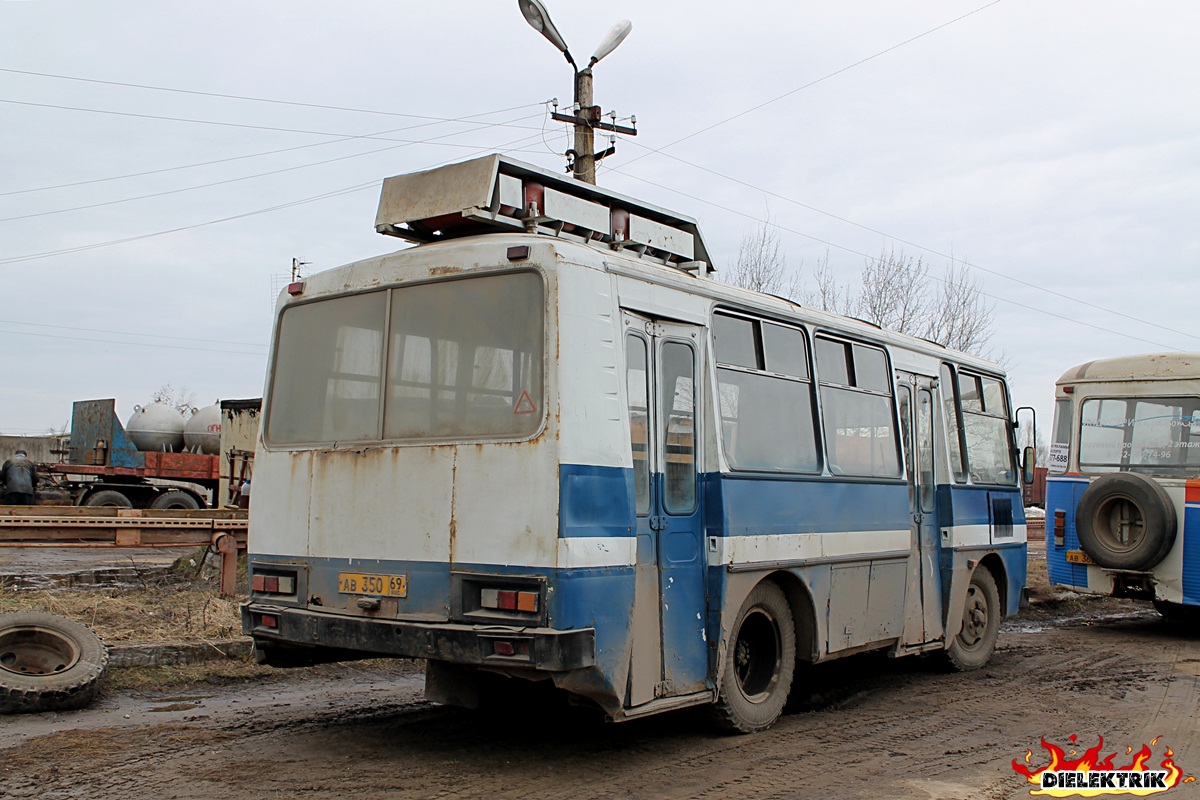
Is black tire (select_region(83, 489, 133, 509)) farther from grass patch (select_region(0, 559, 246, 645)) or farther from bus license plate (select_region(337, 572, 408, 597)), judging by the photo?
bus license plate (select_region(337, 572, 408, 597))

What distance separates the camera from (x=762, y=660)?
7234mm

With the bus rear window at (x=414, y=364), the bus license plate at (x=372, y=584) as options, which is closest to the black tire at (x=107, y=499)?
the bus rear window at (x=414, y=364)

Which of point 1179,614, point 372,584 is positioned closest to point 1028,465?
point 1179,614

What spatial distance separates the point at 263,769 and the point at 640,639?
211 centimetres

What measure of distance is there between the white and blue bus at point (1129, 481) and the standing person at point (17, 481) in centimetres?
1881

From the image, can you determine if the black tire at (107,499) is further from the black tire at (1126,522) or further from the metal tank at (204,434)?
the black tire at (1126,522)

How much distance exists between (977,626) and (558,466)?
6.18 meters

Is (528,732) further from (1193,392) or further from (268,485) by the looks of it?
(1193,392)

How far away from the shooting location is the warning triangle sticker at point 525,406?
5.60 meters

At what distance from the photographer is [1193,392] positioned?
1248 cm

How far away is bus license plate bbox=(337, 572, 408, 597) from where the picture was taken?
587 centimetres

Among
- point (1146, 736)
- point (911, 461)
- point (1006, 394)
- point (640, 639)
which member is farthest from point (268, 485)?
point (1006, 394)

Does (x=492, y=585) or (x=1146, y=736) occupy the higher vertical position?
(x=492, y=585)

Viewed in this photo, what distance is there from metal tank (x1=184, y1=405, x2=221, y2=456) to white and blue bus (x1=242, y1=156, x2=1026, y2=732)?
69.1 feet
